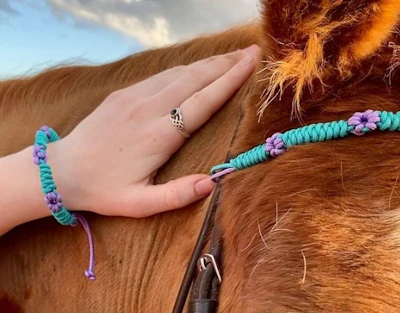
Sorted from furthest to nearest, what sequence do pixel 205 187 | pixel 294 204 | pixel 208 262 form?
pixel 205 187
pixel 208 262
pixel 294 204

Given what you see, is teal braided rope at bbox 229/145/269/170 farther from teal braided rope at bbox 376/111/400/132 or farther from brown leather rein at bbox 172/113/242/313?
teal braided rope at bbox 376/111/400/132

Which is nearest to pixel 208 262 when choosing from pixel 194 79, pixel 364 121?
pixel 364 121

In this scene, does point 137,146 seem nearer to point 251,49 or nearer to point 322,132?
point 251,49

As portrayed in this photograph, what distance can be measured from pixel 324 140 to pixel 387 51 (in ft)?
0.46

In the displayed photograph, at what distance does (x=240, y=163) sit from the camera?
0.87 meters

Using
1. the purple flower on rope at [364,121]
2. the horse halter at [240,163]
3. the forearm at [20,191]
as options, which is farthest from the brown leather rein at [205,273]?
the forearm at [20,191]

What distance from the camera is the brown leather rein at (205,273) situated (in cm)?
83

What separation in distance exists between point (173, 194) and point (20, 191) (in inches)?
10.9

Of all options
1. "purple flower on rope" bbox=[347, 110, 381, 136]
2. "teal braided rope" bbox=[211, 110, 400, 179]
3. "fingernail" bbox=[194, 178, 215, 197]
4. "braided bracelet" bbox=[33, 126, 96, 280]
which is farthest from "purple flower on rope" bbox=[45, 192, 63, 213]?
"purple flower on rope" bbox=[347, 110, 381, 136]

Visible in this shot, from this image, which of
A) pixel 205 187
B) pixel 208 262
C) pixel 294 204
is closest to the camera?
pixel 294 204

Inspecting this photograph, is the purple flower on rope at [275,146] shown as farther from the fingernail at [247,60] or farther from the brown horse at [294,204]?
the fingernail at [247,60]

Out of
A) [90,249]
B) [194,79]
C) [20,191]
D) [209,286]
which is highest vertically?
[194,79]

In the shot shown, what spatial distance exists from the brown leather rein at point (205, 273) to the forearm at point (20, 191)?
327 mm

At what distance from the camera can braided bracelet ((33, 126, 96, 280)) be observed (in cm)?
108
